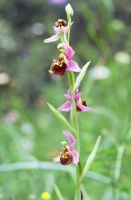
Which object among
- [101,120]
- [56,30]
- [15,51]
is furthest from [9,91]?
[56,30]

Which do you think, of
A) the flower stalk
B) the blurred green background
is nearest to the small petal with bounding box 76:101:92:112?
the flower stalk

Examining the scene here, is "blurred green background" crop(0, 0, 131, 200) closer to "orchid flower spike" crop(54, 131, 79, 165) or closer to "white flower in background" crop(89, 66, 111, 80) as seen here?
"white flower in background" crop(89, 66, 111, 80)

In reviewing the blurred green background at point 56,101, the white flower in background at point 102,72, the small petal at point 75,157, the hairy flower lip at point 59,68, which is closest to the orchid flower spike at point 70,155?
the small petal at point 75,157

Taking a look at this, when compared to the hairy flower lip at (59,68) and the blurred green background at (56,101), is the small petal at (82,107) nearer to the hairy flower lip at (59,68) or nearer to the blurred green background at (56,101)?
the hairy flower lip at (59,68)

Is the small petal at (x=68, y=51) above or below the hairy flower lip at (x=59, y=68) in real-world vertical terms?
above

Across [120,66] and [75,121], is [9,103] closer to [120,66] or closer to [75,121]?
[120,66]

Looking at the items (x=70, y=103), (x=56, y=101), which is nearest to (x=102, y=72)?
(x=56, y=101)
